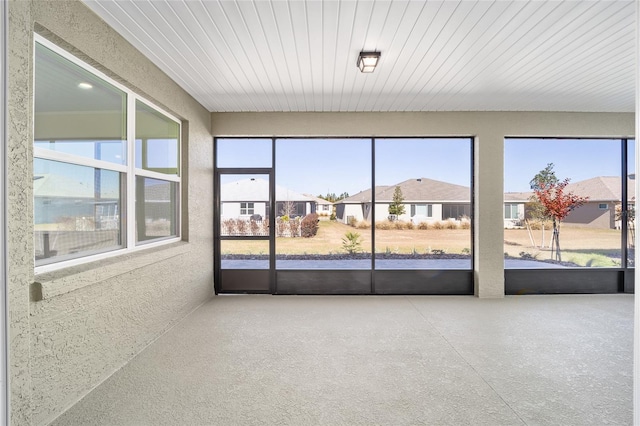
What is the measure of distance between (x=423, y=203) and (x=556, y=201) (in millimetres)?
2133

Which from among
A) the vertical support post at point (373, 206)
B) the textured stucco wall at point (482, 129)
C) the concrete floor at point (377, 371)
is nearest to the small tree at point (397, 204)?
the vertical support post at point (373, 206)

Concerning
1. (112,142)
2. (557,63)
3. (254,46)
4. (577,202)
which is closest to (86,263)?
(112,142)

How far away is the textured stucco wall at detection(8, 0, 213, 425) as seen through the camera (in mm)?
1830

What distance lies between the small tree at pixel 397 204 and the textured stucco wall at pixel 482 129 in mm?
918

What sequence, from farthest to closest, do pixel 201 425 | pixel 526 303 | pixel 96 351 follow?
pixel 526 303 < pixel 96 351 < pixel 201 425

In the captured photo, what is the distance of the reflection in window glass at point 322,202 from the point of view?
5203mm

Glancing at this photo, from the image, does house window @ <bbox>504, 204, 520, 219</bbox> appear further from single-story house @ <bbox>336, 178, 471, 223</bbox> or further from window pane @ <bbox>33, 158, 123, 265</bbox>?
window pane @ <bbox>33, 158, 123, 265</bbox>

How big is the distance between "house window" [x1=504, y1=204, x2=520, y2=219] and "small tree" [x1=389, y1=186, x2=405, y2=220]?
163cm

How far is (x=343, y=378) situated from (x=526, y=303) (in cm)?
349

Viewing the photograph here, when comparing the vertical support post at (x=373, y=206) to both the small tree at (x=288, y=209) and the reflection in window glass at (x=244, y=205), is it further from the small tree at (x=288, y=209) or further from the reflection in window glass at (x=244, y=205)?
the reflection in window glass at (x=244, y=205)

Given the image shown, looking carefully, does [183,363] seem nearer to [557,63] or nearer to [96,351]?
[96,351]

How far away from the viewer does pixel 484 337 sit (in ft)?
11.3

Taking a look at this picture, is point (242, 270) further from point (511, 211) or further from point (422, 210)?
point (511, 211)

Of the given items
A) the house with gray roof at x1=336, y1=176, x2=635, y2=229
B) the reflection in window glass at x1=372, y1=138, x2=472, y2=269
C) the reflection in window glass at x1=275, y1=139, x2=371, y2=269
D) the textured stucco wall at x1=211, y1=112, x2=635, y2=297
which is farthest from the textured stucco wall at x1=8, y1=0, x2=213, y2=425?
the reflection in window glass at x1=372, y1=138, x2=472, y2=269
